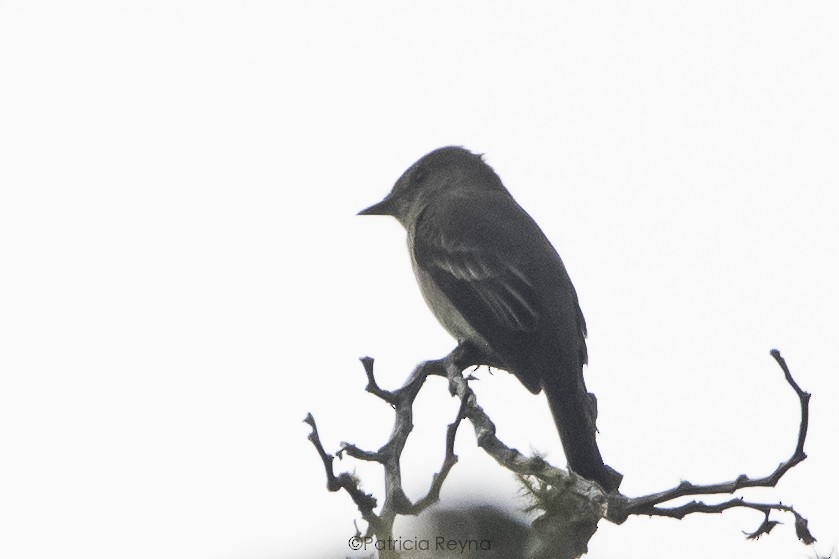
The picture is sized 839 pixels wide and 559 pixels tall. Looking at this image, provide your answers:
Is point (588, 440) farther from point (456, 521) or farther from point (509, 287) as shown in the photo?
point (456, 521)

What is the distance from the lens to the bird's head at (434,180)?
32.8 feet

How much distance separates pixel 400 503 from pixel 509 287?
3.50 m

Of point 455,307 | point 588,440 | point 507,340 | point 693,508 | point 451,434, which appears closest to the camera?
point 693,508

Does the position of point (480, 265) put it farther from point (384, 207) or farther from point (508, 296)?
point (384, 207)

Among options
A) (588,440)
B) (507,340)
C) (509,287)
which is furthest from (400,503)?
(509,287)

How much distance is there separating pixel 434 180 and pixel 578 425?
159 inches

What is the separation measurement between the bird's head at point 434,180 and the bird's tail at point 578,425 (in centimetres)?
312

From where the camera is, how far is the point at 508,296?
7.74m

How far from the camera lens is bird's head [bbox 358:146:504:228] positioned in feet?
32.8

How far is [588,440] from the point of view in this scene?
21.0ft

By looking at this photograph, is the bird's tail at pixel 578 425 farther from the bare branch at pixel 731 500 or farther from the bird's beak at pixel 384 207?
the bird's beak at pixel 384 207

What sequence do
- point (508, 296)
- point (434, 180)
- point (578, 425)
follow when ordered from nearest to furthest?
point (578, 425), point (508, 296), point (434, 180)

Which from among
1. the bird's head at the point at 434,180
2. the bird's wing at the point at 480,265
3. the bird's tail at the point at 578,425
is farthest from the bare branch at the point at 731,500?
the bird's head at the point at 434,180

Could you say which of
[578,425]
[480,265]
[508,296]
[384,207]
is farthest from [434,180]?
[578,425]
